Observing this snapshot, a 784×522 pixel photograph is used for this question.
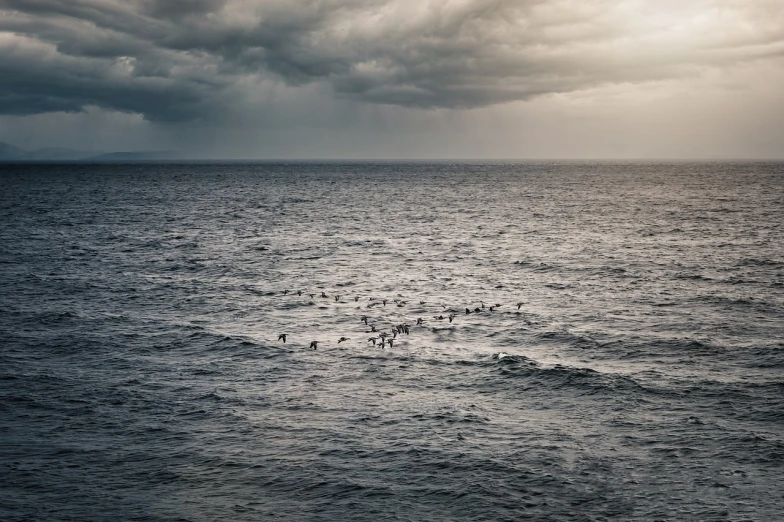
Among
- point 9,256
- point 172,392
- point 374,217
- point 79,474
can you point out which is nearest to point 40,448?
point 79,474

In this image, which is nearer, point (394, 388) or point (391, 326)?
point (394, 388)

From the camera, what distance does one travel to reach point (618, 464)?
2334cm

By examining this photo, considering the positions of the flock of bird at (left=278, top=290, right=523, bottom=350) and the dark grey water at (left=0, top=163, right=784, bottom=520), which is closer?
the dark grey water at (left=0, top=163, right=784, bottom=520)

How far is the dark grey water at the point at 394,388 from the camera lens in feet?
70.5

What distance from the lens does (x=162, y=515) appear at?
2011 cm

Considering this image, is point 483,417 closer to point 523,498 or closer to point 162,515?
point 523,498

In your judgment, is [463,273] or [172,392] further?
[463,273]

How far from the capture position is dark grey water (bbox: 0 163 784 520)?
21484mm

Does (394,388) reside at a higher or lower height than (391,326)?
lower

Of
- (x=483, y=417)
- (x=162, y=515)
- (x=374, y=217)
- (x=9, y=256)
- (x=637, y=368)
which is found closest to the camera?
(x=162, y=515)

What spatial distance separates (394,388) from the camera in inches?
1251

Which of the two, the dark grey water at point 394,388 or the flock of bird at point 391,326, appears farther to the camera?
the flock of bird at point 391,326

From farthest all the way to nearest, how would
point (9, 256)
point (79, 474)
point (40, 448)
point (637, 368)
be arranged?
1. point (9, 256)
2. point (637, 368)
3. point (40, 448)
4. point (79, 474)

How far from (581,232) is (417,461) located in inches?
3124
